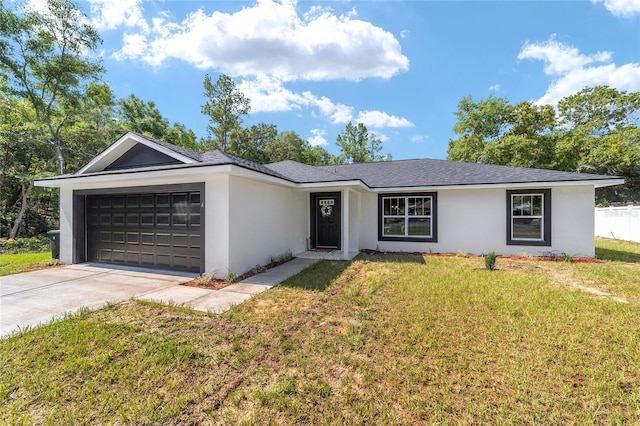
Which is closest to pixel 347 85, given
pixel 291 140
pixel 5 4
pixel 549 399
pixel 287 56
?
pixel 287 56

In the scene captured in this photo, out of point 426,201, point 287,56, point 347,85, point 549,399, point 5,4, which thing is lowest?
point 549,399

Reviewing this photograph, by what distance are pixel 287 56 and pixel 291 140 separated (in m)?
18.1

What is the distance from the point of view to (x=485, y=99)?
955 inches

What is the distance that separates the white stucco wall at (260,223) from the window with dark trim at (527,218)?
25.4 feet

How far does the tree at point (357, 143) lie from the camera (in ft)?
118

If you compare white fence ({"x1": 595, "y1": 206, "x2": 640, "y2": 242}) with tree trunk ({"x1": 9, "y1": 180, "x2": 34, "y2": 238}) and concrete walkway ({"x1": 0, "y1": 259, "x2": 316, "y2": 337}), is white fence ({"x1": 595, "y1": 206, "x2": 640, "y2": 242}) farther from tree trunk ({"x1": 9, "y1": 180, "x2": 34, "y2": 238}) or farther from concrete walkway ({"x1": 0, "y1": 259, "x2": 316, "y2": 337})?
tree trunk ({"x1": 9, "y1": 180, "x2": 34, "y2": 238})

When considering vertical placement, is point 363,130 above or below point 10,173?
above

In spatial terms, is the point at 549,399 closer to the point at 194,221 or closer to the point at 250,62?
the point at 194,221

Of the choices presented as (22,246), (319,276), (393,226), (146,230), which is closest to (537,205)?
(393,226)

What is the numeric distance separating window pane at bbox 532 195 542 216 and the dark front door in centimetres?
702

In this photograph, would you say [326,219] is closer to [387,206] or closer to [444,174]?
[387,206]

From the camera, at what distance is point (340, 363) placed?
301cm

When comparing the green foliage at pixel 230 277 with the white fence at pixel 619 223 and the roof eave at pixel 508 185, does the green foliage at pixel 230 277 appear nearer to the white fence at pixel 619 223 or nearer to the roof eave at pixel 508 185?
the roof eave at pixel 508 185

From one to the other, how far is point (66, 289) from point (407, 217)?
1034cm
